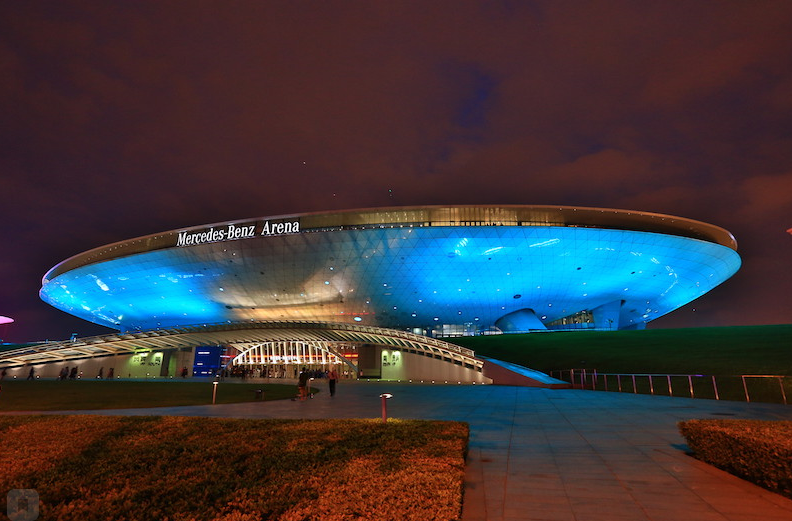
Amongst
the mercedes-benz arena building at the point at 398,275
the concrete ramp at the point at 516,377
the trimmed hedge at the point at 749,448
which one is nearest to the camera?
the trimmed hedge at the point at 749,448

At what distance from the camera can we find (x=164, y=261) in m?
62.5

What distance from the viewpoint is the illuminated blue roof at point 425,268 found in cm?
5294

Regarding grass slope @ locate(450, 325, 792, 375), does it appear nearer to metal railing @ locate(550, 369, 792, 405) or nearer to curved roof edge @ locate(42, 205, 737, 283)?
metal railing @ locate(550, 369, 792, 405)

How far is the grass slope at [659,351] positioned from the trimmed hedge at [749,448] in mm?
18664

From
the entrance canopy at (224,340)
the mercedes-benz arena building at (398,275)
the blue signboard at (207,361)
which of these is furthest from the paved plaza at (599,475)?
the blue signboard at (207,361)

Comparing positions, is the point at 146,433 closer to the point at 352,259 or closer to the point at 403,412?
the point at 403,412

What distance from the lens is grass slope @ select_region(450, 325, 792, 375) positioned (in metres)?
23.0

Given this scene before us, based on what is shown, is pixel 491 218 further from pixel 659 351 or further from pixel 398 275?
pixel 659 351

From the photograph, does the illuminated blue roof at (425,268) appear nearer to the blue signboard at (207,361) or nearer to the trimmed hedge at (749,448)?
the blue signboard at (207,361)

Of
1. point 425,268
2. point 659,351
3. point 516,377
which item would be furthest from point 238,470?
point 425,268

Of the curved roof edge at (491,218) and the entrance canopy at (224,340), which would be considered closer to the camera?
the entrance canopy at (224,340)

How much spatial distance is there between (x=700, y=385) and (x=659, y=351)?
34.9 ft

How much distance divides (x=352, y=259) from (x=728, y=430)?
5231cm

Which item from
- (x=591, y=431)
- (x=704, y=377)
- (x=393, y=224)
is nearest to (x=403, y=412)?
(x=591, y=431)
